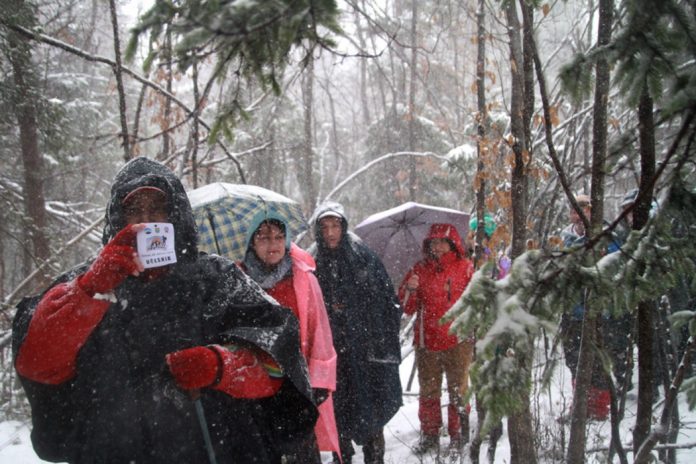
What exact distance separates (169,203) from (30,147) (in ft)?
23.1

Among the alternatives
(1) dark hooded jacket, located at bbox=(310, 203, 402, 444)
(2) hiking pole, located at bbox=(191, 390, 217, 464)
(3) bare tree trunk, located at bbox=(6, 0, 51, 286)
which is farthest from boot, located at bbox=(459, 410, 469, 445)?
(3) bare tree trunk, located at bbox=(6, 0, 51, 286)

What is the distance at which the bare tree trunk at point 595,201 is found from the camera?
2.29 metres

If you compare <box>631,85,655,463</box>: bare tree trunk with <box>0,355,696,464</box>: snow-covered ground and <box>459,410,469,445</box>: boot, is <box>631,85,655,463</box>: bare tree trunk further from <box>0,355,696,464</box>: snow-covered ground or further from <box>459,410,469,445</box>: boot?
<box>459,410,469,445</box>: boot

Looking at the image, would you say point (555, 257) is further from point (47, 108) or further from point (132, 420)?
point (47, 108)

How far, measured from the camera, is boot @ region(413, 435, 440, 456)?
406cm

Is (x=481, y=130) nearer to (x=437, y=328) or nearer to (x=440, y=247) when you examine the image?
(x=440, y=247)

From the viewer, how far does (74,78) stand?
10.9 metres

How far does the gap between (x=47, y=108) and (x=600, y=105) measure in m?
7.60

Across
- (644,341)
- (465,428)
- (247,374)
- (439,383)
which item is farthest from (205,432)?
(439,383)

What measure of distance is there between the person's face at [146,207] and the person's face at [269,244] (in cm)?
125

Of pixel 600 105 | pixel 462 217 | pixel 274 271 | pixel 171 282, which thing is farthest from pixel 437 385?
pixel 171 282

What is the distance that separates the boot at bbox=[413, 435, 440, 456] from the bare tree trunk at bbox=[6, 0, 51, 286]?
5303mm

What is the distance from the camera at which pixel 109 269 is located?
1.57 metres

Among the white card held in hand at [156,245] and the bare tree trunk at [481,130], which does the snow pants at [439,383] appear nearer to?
the bare tree trunk at [481,130]
